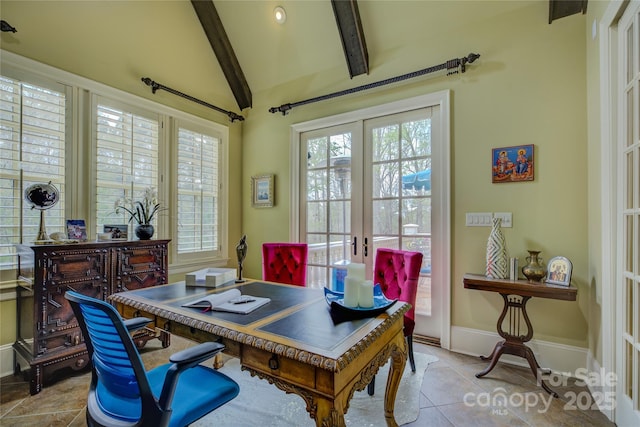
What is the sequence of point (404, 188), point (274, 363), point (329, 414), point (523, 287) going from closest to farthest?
point (329, 414)
point (274, 363)
point (523, 287)
point (404, 188)

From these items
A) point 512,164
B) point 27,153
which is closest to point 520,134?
point 512,164

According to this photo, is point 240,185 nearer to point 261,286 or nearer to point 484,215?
point 261,286

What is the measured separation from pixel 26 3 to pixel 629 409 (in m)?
5.01

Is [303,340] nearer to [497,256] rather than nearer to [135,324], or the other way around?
[135,324]

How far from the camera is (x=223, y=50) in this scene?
380 cm

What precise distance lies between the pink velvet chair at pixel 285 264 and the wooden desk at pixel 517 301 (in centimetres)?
147

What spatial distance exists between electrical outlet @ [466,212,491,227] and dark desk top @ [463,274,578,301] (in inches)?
19.5

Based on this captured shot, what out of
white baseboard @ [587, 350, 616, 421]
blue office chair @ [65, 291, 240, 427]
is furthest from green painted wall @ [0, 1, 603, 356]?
blue office chair @ [65, 291, 240, 427]

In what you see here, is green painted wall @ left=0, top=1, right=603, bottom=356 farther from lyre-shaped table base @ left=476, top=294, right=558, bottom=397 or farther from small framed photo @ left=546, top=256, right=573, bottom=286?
lyre-shaped table base @ left=476, top=294, right=558, bottom=397

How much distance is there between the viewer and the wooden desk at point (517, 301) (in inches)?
81.9

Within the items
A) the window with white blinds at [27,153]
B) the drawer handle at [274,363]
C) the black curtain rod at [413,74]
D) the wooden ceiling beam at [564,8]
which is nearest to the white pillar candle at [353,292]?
the drawer handle at [274,363]

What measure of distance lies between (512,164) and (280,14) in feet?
9.54

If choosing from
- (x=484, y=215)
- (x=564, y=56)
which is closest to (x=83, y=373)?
(x=484, y=215)

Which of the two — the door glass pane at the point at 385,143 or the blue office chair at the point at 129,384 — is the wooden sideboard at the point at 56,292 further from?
the door glass pane at the point at 385,143
